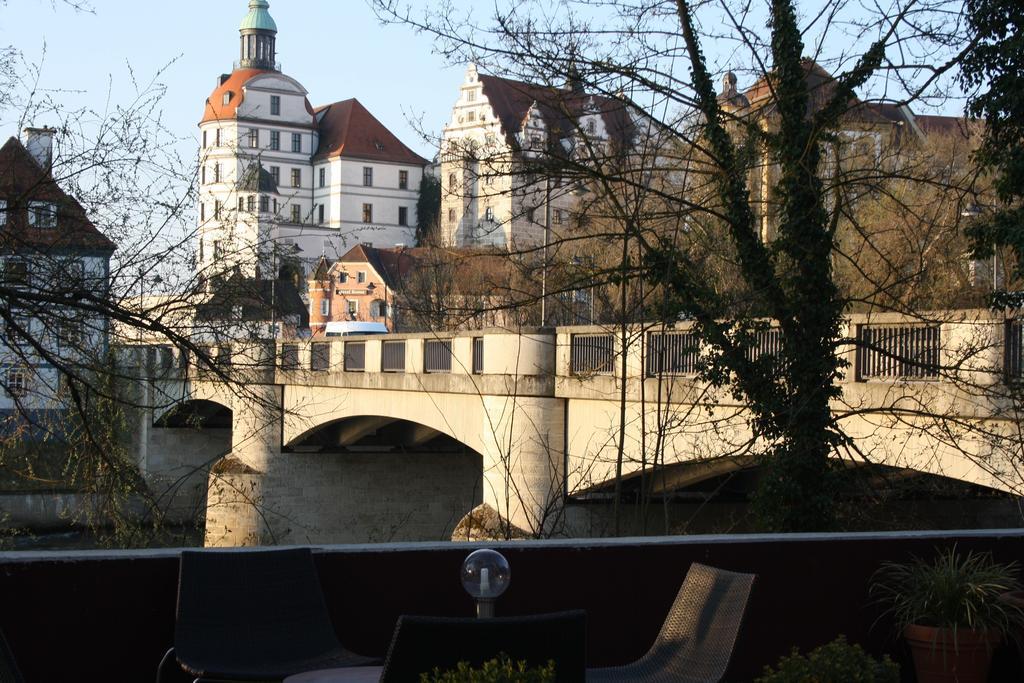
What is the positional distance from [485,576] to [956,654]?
220 centimetres

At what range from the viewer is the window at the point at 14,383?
31.0 feet

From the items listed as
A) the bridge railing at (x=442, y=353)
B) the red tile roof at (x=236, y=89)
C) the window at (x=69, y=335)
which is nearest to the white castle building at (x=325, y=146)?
the red tile roof at (x=236, y=89)

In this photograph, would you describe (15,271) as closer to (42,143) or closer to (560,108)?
(42,143)

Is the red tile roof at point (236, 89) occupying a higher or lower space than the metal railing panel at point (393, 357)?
higher

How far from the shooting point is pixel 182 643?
15.8 ft

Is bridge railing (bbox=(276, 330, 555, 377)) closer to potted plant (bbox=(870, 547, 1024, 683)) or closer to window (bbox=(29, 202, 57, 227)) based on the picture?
window (bbox=(29, 202, 57, 227))

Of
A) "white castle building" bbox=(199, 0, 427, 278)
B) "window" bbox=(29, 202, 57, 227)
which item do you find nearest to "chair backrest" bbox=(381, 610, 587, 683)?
"window" bbox=(29, 202, 57, 227)

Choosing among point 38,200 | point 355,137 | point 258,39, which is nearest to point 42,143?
point 38,200

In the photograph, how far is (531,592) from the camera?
212 inches

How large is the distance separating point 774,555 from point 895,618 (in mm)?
578

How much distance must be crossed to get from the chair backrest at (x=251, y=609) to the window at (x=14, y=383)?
4.94 meters

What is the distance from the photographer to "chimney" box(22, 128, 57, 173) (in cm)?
837

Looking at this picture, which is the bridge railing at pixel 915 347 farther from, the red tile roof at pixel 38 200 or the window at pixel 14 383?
the window at pixel 14 383

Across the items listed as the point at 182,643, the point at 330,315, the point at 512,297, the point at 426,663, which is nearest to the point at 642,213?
the point at 512,297
